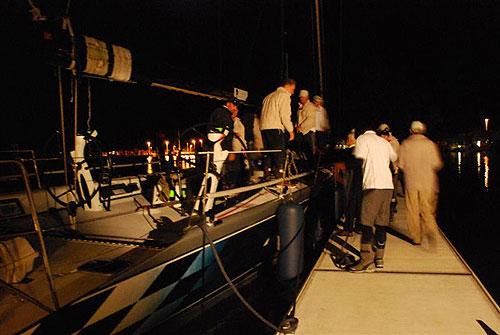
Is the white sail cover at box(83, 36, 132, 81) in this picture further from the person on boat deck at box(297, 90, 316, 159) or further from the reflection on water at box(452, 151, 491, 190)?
the reflection on water at box(452, 151, 491, 190)

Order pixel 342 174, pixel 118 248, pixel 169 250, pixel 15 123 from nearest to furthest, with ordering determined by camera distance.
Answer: pixel 169 250 → pixel 118 248 → pixel 342 174 → pixel 15 123

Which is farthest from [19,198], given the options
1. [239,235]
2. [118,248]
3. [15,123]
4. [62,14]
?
[15,123]

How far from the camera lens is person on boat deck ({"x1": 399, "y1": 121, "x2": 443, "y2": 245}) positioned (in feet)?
16.0

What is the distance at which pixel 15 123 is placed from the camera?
13.9 meters

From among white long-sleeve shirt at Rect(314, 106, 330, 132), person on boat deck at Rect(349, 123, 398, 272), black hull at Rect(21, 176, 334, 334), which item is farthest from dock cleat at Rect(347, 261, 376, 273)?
white long-sleeve shirt at Rect(314, 106, 330, 132)

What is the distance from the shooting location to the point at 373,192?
423cm

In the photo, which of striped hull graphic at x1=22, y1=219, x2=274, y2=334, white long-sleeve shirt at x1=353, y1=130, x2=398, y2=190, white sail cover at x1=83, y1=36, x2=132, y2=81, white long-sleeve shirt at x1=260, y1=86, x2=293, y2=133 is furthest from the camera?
white long-sleeve shirt at x1=260, y1=86, x2=293, y2=133

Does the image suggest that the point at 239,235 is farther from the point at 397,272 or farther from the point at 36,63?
the point at 36,63

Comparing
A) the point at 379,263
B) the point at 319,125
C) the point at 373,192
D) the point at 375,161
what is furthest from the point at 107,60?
the point at 319,125

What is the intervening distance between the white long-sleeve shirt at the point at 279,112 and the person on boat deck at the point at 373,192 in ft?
4.26

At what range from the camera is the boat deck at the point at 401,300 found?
9.91ft

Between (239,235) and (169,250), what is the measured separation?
1.19m

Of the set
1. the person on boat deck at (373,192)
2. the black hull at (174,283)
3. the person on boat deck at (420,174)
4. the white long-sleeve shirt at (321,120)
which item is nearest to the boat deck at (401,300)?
the person on boat deck at (373,192)

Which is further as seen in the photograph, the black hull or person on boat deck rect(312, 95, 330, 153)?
person on boat deck rect(312, 95, 330, 153)
